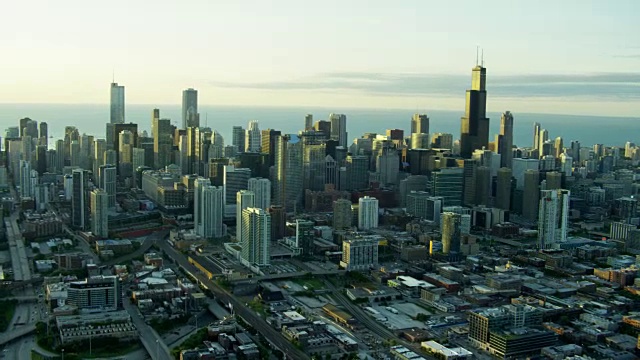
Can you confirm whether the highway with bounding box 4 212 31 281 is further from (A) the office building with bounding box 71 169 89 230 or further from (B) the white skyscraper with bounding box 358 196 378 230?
(B) the white skyscraper with bounding box 358 196 378 230

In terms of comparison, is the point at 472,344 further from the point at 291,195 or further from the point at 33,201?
the point at 33,201

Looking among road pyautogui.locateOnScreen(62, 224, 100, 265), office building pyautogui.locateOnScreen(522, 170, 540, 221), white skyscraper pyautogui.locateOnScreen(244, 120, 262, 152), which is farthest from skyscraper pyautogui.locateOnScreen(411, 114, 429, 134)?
road pyautogui.locateOnScreen(62, 224, 100, 265)

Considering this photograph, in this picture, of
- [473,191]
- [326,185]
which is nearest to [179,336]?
[326,185]

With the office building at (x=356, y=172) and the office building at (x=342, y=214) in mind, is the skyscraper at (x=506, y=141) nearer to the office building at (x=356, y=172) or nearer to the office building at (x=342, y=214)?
the office building at (x=356, y=172)

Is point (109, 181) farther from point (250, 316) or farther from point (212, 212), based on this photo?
point (250, 316)

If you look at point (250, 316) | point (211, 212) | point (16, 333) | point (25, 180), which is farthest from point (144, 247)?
point (25, 180)

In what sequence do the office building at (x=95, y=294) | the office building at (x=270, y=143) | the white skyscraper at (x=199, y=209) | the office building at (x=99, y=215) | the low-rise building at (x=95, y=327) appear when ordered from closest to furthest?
the low-rise building at (x=95, y=327) < the office building at (x=95, y=294) < the office building at (x=99, y=215) < the white skyscraper at (x=199, y=209) < the office building at (x=270, y=143)

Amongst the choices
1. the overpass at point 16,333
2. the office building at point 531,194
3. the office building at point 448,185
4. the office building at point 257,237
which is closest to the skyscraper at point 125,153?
the office building at point 448,185
